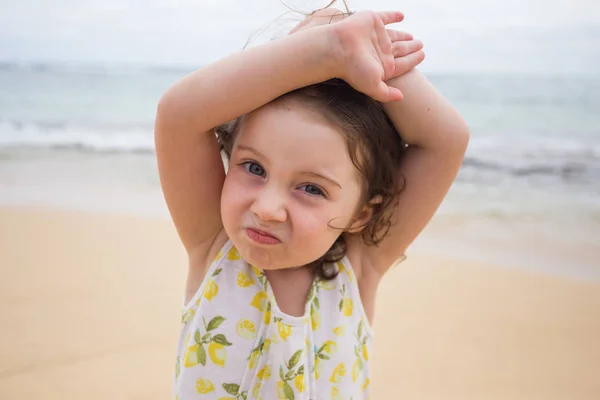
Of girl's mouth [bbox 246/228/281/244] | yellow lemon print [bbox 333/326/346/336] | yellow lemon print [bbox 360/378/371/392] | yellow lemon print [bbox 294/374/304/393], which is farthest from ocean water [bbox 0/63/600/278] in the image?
girl's mouth [bbox 246/228/281/244]

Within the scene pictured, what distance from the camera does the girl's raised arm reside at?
1175 millimetres

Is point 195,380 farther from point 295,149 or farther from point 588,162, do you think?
point 588,162

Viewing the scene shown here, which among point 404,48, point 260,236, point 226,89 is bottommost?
point 260,236

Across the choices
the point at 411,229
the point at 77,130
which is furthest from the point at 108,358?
the point at 77,130

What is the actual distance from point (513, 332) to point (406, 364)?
1.92ft

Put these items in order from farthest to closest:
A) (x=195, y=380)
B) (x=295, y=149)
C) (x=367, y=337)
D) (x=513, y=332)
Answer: (x=513, y=332) → (x=367, y=337) → (x=195, y=380) → (x=295, y=149)

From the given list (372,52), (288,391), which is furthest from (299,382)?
(372,52)

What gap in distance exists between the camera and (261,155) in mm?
1202

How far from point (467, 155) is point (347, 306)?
5.30 meters

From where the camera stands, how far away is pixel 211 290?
1329 mm

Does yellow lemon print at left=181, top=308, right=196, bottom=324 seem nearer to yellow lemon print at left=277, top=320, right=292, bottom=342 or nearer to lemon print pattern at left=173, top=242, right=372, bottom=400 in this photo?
lemon print pattern at left=173, top=242, right=372, bottom=400

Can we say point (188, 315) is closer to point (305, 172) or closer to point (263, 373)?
point (263, 373)

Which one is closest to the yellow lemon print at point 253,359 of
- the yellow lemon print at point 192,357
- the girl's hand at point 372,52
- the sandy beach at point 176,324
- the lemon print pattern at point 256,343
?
the lemon print pattern at point 256,343

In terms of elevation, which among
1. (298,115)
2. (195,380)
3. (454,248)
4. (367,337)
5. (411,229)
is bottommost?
(195,380)
